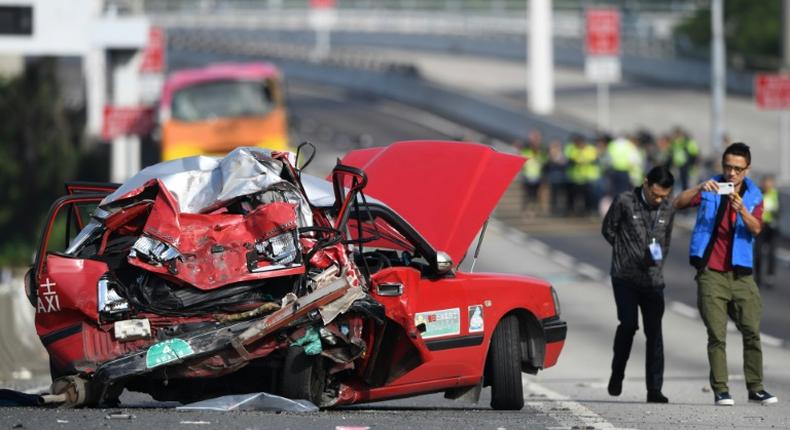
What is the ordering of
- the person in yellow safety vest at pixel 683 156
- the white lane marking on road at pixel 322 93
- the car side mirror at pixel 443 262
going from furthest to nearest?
the white lane marking on road at pixel 322 93 → the person in yellow safety vest at pixel 683 156 → the car side mirror at pixel 443 262

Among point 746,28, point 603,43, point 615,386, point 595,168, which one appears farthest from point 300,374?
point 746,28

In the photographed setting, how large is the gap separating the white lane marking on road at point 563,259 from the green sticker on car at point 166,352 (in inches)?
782

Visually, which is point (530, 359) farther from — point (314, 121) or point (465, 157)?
point (314, 121)

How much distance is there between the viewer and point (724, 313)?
42.3 ft

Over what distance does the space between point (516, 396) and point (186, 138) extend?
24784 millimetres

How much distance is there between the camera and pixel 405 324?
1093 cm

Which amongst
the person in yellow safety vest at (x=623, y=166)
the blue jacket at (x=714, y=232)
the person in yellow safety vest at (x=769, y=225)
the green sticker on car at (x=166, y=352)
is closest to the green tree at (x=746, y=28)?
the person in yellow safety vest at (x=623, y=166)

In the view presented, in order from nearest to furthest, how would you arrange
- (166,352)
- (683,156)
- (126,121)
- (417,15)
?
(166,352) → (683,156) → (126,121) → (417,15)

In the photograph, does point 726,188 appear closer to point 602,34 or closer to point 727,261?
point 727,261

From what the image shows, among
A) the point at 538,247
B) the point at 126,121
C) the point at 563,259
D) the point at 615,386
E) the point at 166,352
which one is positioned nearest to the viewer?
the point at 166,352

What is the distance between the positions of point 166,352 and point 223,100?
2636 cm

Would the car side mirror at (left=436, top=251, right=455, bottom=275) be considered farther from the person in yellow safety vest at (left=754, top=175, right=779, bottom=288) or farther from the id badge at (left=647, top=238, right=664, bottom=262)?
the person in yellow safety vest at (left=754, top=175, right=779, bottom=288)

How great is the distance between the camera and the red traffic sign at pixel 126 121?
40.3m

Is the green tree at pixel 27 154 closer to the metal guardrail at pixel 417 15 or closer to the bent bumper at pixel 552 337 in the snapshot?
the bent bumper at pixel 552 337
